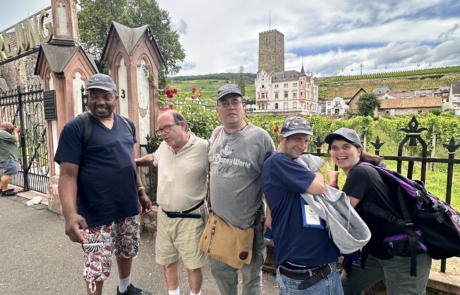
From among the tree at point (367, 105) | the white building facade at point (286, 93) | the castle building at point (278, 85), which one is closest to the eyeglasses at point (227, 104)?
the tree at point (367, 105)

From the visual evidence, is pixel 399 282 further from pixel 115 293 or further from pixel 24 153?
pixel 24 153

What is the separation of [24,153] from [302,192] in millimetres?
7426

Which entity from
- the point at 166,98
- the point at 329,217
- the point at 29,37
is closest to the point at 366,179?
the point at 329,217

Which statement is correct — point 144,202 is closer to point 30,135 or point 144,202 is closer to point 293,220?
point 293,220

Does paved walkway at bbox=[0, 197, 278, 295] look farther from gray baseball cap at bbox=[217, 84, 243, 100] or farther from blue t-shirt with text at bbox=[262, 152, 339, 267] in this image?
gray baseball cap at bbox=[217, 84, 243, 100]

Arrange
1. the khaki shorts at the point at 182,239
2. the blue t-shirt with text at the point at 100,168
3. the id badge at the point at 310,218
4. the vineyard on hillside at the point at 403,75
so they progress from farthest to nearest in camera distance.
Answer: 1. the vineyard on hillside at the point at 403,75
2. the khaki shorts at the point at 182,239
3. the blue t-shirt with text at the point at 100,168
4. the id badge at the point at 310,218

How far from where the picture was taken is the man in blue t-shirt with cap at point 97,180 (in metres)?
2.18

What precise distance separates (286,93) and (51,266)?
3490 inches

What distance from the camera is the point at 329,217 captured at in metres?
1.61

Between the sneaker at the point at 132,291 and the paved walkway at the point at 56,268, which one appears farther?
the paved walkway at the point at 56,268

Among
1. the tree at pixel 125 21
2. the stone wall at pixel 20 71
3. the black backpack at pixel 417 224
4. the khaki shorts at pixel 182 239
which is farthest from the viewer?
the tree at pixel 125 21

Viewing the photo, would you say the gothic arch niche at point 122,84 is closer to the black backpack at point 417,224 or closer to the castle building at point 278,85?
the black backpack at point 417,224

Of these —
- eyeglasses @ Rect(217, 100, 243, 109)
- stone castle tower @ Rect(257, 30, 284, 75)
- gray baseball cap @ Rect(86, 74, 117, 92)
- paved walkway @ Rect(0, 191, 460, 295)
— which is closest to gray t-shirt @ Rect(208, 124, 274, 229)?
eyeglasses @ Rect(217, 100, 243, 109)

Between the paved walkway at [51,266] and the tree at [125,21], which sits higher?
the tree at [125,21]
